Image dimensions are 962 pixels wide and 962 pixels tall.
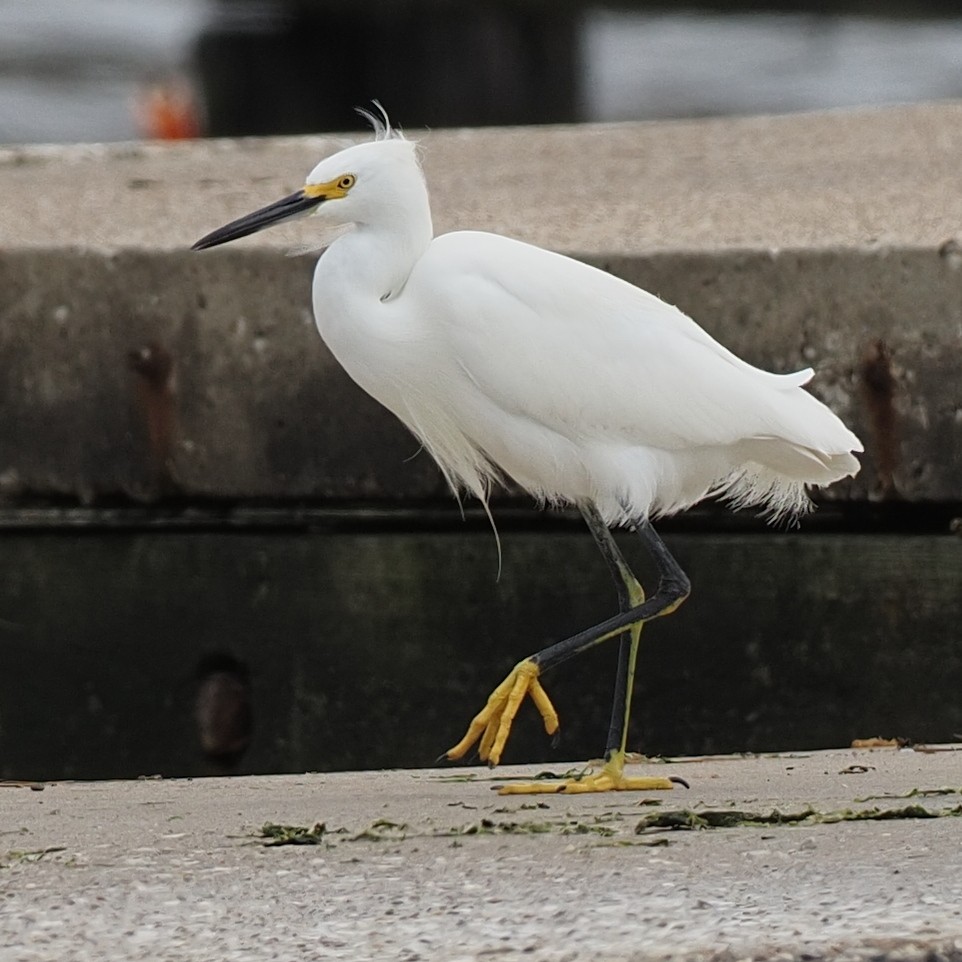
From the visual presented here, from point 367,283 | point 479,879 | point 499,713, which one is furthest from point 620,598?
point 479,879

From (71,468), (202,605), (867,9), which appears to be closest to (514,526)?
(202,605)

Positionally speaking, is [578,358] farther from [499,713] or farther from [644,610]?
[499,713]

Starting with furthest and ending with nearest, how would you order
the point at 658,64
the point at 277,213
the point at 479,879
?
the point at 658,64
the point at 277,213
the point at 479,879

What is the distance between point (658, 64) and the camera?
20.2m

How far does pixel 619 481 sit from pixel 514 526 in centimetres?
113

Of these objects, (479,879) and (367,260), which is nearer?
(479,879)

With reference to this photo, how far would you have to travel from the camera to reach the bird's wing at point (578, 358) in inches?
147

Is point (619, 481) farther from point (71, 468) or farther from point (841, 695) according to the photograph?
point (71, 468)

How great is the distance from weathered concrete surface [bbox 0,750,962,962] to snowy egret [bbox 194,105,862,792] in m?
0.61

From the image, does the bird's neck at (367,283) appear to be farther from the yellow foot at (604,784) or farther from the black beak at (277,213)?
the yellow foot at (604,784)

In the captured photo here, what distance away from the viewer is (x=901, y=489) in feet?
15.2

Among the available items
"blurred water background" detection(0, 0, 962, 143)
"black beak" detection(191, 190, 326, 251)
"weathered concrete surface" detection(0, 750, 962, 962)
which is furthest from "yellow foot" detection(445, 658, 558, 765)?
"blurred water background" detection(0, 0, 962, 143)

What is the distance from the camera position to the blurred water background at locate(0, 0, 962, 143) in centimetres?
1794

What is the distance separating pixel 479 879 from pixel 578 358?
144 cm
